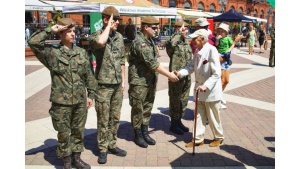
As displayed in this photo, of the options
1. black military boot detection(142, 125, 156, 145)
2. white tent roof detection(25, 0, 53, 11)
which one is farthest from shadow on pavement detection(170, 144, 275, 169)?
white tent roof detection(25, 0, 53, 11)

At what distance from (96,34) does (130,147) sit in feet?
6.43

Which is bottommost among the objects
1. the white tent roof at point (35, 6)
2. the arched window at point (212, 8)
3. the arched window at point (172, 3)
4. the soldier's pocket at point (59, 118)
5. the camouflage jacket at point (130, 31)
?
the soldier's pocket at point (59, 118)

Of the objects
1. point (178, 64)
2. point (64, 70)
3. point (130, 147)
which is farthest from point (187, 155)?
point (64, 70)

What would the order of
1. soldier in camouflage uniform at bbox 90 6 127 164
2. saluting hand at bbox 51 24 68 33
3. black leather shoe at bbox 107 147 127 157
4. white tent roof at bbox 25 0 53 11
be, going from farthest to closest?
white tent roof at bbox 25 0 53 11 < black leather shoe at bbox 107 147 127 157 < soldier in camouflage uniform at bbox 90 6 127 164 < saluting hand at bbox 51 24 68 33

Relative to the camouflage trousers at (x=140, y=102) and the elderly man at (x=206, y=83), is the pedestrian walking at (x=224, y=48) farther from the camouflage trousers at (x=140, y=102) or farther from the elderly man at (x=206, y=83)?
the camouflage trousers at (x=140, y=102)

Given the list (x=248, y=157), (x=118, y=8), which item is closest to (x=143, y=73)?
(x=248, y=157)

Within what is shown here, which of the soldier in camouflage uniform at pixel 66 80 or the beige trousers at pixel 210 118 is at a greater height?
the soldier in camouflage uniform at pixel 66 80

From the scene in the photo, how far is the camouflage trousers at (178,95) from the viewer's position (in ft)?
15.8

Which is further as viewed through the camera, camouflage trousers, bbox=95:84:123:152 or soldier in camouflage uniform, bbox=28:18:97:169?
camouflage trousers, bbox=95:84:123:152

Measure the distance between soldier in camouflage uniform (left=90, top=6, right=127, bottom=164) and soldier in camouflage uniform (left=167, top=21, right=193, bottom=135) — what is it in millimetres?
1269

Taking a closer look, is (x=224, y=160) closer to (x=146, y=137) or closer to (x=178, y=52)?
(x=146, y=137)

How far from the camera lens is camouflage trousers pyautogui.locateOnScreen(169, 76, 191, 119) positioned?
4824 millimetres

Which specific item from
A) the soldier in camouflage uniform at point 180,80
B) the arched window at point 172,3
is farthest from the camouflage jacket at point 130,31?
the arched window at point 172,3

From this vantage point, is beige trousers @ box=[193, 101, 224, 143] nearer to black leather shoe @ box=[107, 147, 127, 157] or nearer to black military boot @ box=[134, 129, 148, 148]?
black military boot @ box=[134, 129, 148, 148]
